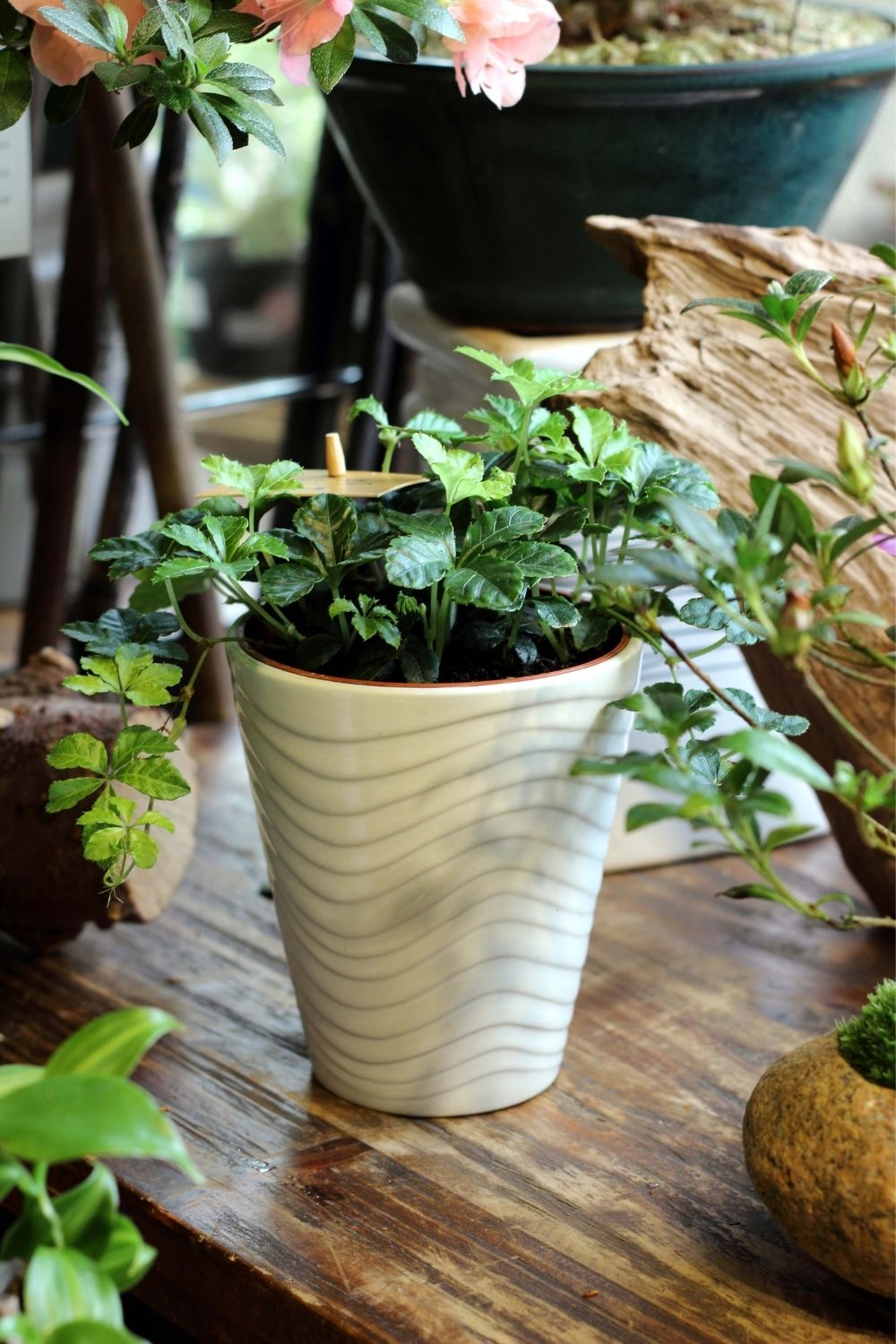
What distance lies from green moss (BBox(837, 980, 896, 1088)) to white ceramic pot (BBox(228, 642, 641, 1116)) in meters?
0.16

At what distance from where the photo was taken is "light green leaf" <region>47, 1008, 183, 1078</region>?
1.44ft

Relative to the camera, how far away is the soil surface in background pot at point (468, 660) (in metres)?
0.70

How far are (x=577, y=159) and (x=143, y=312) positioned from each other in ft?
1.25

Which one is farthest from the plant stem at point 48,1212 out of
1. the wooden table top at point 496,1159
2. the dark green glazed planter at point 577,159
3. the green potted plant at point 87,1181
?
the dark green glazed planter at point 577,159

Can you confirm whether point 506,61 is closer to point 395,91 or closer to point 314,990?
point 395,91

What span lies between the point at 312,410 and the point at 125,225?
474 millimetres

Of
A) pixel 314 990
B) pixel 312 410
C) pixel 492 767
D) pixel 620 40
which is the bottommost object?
pixel 312 410

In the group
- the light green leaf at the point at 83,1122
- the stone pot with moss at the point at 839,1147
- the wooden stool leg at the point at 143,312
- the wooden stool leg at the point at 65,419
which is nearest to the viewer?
the light green leaf at the point at 83,1122

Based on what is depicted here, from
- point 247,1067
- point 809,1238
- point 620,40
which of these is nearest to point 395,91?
point 620,40

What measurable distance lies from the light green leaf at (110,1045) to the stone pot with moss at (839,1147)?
31 cm

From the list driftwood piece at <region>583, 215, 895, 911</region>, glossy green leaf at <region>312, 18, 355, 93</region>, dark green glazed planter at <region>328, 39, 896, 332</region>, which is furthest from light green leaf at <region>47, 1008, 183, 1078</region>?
dark green glazed planter at <region>328, 39, 896, 332</region>

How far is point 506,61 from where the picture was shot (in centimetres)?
71

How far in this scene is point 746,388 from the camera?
35.8 inches

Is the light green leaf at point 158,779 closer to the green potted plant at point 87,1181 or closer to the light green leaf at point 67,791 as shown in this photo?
the light green leaf at point 67,791
